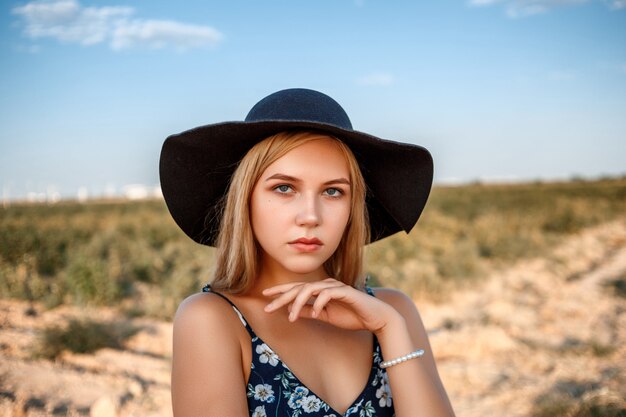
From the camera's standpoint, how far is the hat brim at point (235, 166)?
74.3 inches

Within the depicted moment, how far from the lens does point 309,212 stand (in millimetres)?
1826

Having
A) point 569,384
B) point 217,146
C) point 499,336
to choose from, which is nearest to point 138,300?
point 499,336

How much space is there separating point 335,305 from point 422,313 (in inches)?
325

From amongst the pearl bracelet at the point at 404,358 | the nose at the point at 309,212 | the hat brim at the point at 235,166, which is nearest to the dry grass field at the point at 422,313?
the hat brim at the point at 235,166

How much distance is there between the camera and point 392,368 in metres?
1.90

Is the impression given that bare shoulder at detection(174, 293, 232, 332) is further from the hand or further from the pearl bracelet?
the pearl bracelet

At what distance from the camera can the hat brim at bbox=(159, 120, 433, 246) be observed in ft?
6.19

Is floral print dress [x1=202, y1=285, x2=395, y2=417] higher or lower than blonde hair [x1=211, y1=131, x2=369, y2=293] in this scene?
lower

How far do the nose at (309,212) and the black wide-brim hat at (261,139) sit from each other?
0.74ft

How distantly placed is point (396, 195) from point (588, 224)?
26.4 meters

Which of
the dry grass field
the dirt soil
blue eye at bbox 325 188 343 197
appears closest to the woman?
blue eye at bbox 325 188 343 197

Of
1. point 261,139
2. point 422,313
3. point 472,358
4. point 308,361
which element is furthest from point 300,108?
point 422,313

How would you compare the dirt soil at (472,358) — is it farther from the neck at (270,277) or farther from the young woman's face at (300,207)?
the young woman's face at (300,207)

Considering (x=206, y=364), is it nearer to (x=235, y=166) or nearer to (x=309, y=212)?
(x=309, y=212)
